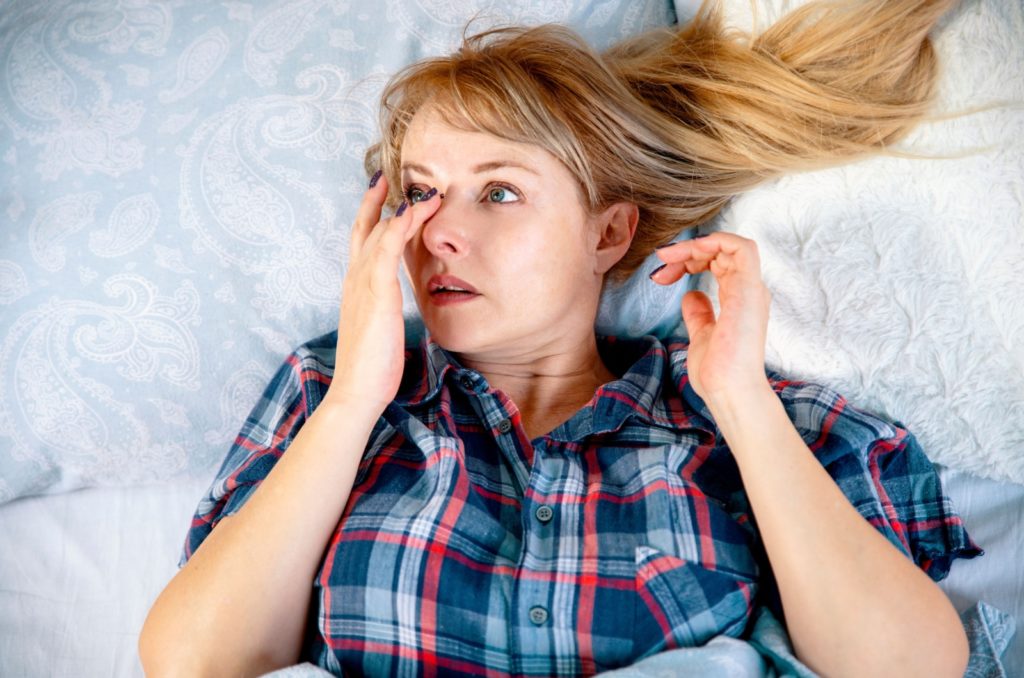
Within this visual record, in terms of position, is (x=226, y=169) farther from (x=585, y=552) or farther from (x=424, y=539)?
(x=585, y=552)

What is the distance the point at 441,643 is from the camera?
1.05m

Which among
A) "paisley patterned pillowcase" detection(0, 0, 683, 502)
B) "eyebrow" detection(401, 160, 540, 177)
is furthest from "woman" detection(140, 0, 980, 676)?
"paisley patterned pillowcase" detection(0, 0, 683, 502)

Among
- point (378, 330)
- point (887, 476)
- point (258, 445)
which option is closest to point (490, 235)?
point (378, 330)

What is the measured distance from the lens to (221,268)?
1.39 meters

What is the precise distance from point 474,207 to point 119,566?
2.70ft

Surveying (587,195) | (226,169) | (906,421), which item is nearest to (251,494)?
(226,169)

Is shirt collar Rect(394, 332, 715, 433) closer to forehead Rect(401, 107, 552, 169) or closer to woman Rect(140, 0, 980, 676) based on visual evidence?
woman Rect(140, 0, 980, 676)

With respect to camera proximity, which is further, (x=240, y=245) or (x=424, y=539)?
(x=240, y=245)

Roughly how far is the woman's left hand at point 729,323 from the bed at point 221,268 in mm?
235

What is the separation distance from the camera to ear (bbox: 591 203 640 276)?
1.35 m

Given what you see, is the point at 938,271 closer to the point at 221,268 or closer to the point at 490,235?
the point at 490,235

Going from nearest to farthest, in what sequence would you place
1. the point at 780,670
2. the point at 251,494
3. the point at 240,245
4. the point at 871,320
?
1. the point at 780,670
2. the point at 251,494
3. the point at 871,320
4. the point at 240,245

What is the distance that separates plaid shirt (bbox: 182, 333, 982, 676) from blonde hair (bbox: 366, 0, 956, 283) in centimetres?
32

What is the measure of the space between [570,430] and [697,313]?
23 centimetres
